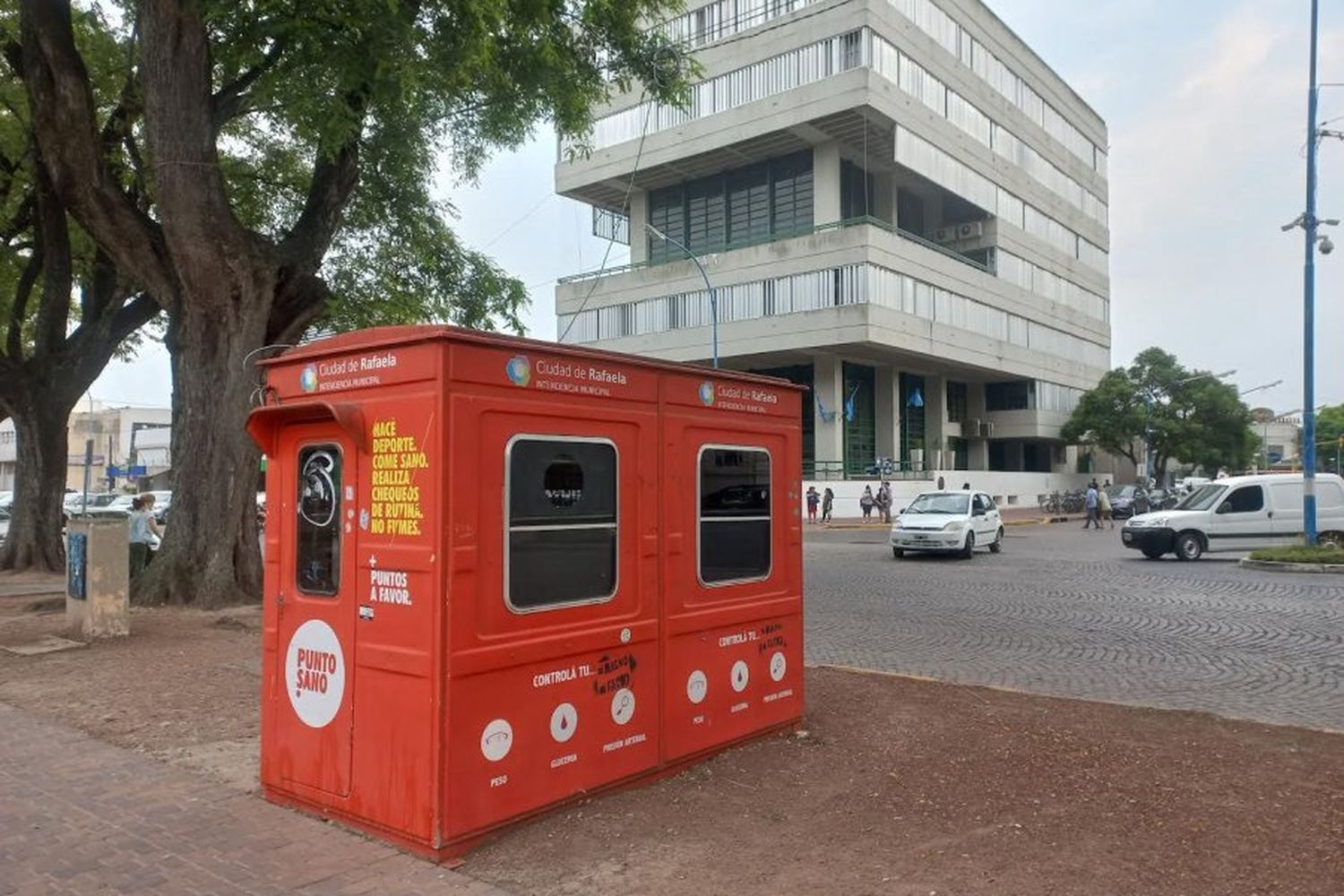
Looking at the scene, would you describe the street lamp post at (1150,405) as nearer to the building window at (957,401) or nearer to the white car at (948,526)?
the building window at (957,401)

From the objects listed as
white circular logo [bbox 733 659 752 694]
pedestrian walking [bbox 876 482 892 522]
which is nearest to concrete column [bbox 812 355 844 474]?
pedestrian walking [bbox 876 482 892 522]

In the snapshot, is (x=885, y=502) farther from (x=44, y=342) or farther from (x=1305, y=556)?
(x=44, y=342)

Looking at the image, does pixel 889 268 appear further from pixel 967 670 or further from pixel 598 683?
pixel 598 683

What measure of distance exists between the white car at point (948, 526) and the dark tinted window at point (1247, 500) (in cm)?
533

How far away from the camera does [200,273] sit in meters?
12.4

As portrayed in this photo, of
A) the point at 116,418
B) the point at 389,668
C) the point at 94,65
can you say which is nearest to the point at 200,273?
the point at 94,65

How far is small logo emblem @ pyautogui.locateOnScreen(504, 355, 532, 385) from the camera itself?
474 centimetres

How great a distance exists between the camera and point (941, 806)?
5105 millimetres

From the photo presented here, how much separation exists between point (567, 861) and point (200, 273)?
34.3ft

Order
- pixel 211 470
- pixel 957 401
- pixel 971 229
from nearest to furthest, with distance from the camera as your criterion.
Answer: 1. pixel 211 470
2. pixel 971 229
3. pixel 957 401

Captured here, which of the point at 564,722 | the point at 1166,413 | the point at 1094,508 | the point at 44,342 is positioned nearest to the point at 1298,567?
the point at 564,722

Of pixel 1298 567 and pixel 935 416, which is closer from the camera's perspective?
pixel 1298 567

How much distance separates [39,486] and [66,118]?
34.4 feet

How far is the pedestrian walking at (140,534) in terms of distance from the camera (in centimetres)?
1576
